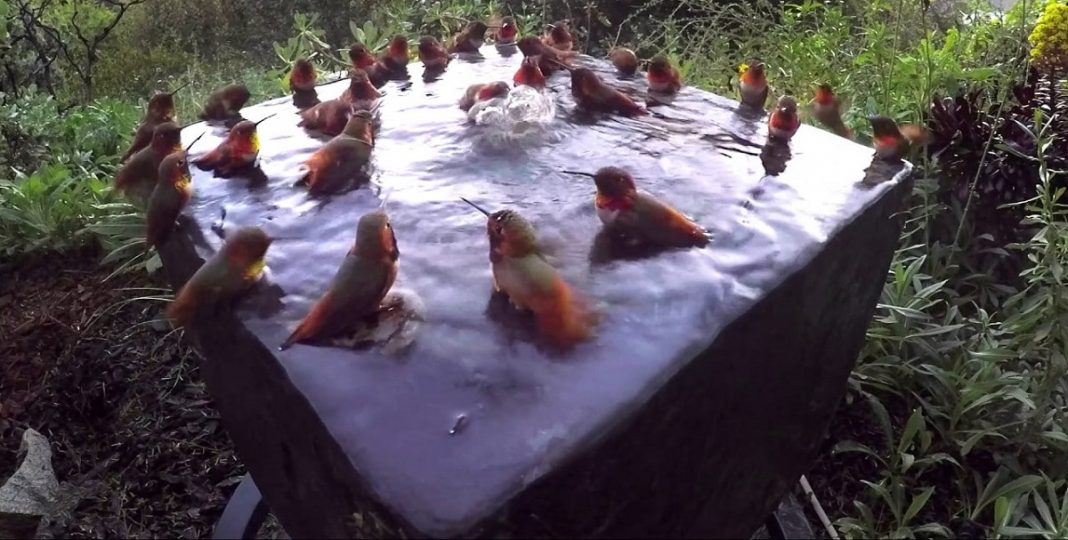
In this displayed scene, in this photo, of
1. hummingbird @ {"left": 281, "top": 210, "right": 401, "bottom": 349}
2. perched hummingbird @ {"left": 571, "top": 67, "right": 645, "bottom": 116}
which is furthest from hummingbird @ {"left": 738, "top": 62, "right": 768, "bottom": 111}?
hummingbird @ {"left": 281, "top": 210, "right": 401, "bottom": 349}

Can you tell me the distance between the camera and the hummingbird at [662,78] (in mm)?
2416

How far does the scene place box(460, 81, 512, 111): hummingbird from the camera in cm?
213

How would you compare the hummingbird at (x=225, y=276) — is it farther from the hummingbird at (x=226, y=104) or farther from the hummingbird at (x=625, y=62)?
the hummingbird at (x=625, y=62)

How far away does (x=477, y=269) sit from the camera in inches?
59.5

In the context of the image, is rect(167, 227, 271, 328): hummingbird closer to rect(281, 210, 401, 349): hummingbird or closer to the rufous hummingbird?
rect(281, 210, 401, 349): hummingbird

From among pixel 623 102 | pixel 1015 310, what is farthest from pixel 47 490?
pixel 1015 310

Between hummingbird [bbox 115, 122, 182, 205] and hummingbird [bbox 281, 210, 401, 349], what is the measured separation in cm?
89

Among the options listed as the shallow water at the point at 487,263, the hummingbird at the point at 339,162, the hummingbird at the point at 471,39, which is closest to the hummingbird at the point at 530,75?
the shallow water at the point at 487,263

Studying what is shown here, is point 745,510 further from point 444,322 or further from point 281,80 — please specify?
point 281,80

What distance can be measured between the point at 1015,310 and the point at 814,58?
196cm

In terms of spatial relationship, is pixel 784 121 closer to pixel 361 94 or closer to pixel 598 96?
pixel 598 96

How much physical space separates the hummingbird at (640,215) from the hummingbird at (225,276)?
0.60 meters

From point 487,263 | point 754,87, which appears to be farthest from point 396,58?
point 487,263

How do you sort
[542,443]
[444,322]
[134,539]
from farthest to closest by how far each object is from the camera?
[134,539] → [444,322] → [542,443]
